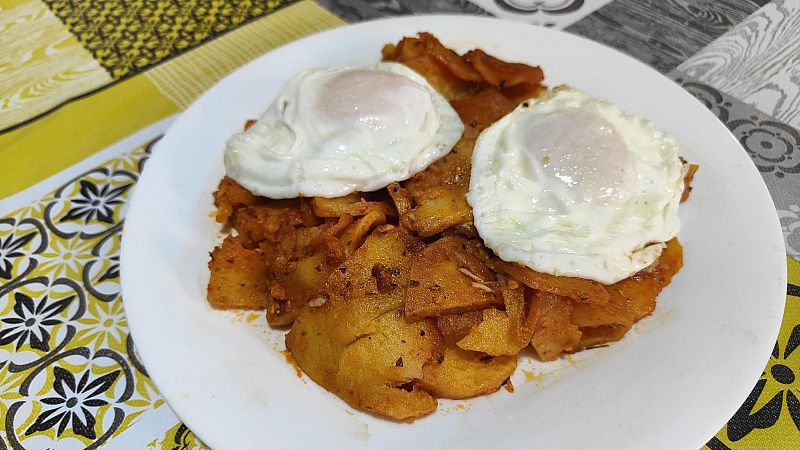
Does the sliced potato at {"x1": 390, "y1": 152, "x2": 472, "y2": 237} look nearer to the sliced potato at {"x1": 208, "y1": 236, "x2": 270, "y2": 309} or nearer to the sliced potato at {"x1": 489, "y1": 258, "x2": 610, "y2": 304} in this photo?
the sliced potato at {"x1": 489, "y1": 258, "x2": 610, "y2": 304}

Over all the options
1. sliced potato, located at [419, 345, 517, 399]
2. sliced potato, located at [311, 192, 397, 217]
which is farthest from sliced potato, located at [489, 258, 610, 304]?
sliced potato, located at [311, 192, 397, 217]

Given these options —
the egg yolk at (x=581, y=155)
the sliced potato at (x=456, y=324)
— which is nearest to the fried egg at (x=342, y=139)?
the egg yolk at (x=581, y=155)

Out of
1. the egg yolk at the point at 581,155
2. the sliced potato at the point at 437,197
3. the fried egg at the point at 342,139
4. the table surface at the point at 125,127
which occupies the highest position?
the egg yolk at the point at 581,155

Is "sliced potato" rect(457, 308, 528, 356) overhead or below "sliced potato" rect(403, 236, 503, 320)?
below

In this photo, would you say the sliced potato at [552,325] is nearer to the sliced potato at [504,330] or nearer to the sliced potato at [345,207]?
the sliced potato at [504,330]

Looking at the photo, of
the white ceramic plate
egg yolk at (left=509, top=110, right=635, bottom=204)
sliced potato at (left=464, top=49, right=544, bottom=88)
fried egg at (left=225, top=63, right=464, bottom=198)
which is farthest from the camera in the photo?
sliced potato at (left=464, top=49, right=544, bottom=88)

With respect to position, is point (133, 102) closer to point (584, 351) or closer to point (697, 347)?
point (584, 351)
